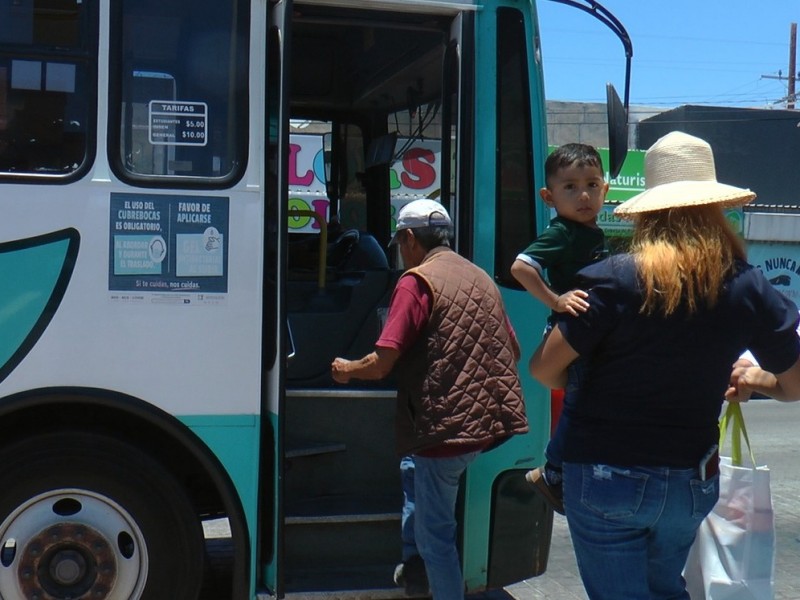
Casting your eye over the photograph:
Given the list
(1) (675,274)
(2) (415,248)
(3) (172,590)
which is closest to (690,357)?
(1) (675,274)

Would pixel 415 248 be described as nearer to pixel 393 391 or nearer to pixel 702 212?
pixel 393 391

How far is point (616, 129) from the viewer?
4.30 m

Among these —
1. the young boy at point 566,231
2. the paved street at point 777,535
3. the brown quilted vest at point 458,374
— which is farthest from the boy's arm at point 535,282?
the paved street at point 777,535

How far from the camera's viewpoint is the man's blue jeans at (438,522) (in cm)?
414

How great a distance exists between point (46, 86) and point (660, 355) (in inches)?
100

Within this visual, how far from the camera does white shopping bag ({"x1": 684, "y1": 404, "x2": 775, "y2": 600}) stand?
3.07 meters

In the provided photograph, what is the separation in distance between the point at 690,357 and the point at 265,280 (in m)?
1.89

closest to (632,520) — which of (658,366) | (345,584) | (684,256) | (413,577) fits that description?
(658,366)

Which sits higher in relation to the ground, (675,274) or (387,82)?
(387,82)

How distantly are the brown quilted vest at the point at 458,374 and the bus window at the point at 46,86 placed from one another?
1.41 metres

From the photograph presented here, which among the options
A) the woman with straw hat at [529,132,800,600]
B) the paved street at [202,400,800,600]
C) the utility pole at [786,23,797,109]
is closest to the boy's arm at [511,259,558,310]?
the woman with straw hat at [529,132,800,600]

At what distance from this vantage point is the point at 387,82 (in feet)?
19.4

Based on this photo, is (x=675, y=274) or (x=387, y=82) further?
(x=387, y=82)

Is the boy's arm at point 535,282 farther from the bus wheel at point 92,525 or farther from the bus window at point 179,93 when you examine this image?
the bus wheel at point 92,525
